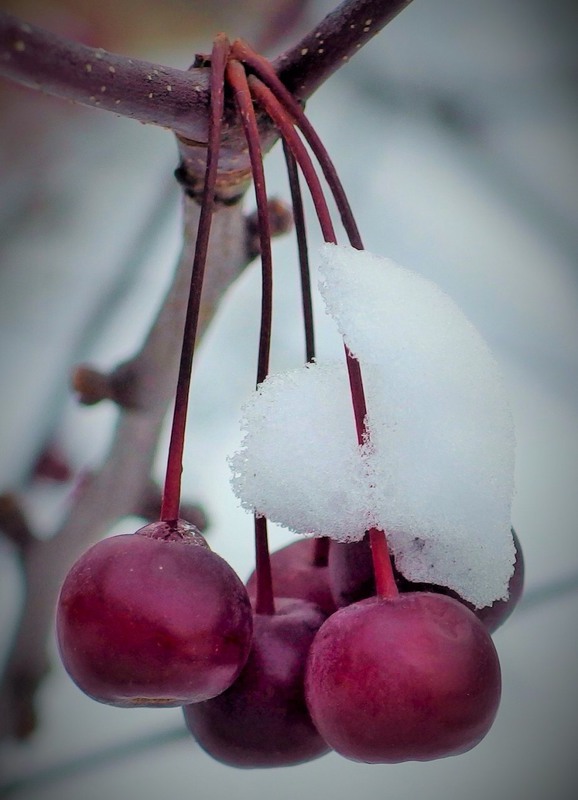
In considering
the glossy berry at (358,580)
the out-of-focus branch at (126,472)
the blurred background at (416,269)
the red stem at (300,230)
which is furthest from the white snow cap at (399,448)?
the blurred background at (416,269)

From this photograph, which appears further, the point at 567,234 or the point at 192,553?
the point at 567,234

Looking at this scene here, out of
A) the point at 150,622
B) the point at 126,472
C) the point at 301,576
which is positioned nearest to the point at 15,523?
the point at 126,472

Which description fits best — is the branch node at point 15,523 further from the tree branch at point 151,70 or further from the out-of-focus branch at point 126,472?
the tree branch at point 151,70

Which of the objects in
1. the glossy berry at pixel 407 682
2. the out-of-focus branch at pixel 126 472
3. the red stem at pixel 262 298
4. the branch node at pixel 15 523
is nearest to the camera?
the glossy berry at pixel 407 682

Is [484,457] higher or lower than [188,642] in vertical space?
higher

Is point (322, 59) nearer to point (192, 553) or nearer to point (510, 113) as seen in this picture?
point (192, 553)

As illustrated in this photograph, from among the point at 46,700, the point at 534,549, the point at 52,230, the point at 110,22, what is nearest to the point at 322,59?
the point at 110,22

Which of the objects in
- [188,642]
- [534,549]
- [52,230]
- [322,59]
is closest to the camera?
[188,642]

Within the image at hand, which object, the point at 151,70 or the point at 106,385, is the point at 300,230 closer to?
the point at 151,70
